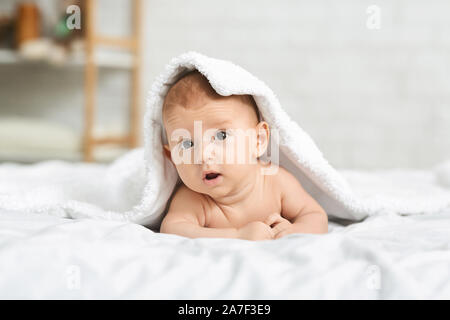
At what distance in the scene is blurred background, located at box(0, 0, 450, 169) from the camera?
243 cm

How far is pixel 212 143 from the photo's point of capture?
82cm

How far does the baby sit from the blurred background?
64.1 inches

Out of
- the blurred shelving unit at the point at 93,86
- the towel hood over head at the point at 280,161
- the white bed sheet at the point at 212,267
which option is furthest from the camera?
the blurred shelving unit at the point at 93,86

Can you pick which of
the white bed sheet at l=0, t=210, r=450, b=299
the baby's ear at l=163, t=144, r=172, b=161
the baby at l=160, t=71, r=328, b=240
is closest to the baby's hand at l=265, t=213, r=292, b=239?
the baby at l=160, t=71, r=328, b=240

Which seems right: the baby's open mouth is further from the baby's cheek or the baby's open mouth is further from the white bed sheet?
the white bed sheet

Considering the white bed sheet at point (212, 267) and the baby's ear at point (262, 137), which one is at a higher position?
the baby's ear at point (262, 137)

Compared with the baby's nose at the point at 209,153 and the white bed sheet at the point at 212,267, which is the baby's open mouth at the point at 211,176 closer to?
the baby's nose at the point at 209,153

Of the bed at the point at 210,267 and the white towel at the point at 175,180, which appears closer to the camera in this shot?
the bed at the point at 210,267

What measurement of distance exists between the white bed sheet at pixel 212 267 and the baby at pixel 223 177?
13 cm

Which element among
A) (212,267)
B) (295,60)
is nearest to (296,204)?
(212,267)

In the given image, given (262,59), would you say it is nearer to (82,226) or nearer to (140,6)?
(140,6)

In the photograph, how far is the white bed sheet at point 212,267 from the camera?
0.57 m

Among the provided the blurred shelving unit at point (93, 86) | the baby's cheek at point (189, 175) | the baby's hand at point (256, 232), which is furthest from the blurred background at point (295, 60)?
the baby's hand at point (256, 232)
